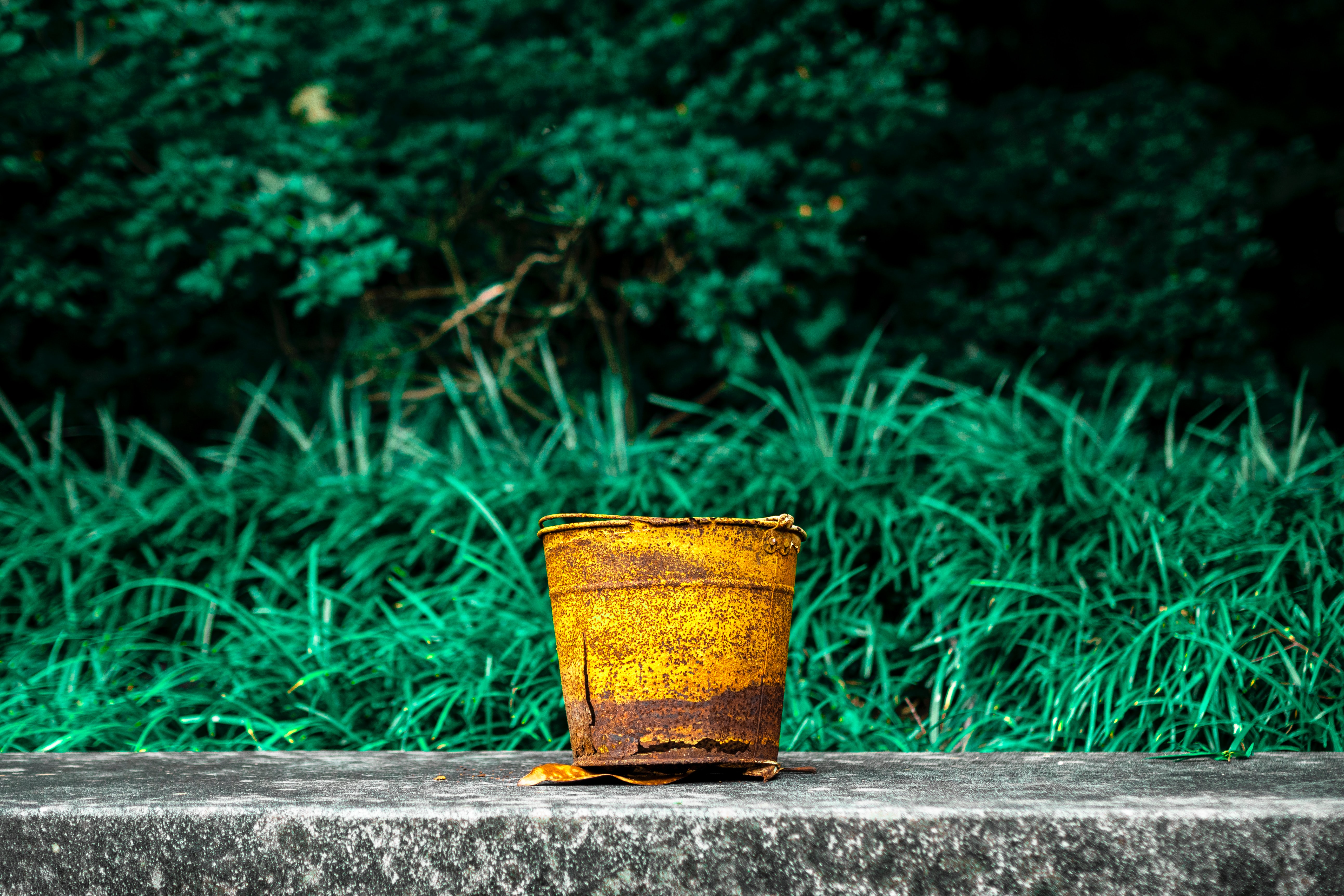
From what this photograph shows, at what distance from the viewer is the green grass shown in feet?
7.25

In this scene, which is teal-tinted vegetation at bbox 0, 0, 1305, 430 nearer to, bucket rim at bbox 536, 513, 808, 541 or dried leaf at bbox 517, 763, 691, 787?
bucket rim at bbox 536, 513, 808, 541

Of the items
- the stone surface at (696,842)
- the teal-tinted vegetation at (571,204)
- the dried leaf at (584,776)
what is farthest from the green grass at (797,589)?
the stone surface at (696,842)

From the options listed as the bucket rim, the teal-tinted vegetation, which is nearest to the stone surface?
the bucket rim

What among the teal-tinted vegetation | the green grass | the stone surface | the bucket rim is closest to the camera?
the stone surface

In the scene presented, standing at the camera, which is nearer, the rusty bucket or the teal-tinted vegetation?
the rusty bucket

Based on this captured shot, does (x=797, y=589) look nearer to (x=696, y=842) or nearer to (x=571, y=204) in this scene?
(x=696, y=842)

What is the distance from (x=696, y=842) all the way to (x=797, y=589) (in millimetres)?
1491

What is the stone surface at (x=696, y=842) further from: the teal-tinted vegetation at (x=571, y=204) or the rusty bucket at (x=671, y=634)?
the teal-tinted vegetation at (x=571, y=204)

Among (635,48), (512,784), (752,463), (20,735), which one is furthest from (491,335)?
(512,784)

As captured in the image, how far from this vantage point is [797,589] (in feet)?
8.49

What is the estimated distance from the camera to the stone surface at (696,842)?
3.59 ft

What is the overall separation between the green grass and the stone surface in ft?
2.82

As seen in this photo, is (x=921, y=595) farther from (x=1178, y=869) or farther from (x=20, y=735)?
(x=20, y=735)

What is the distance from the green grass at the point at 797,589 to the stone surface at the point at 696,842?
0.86m
